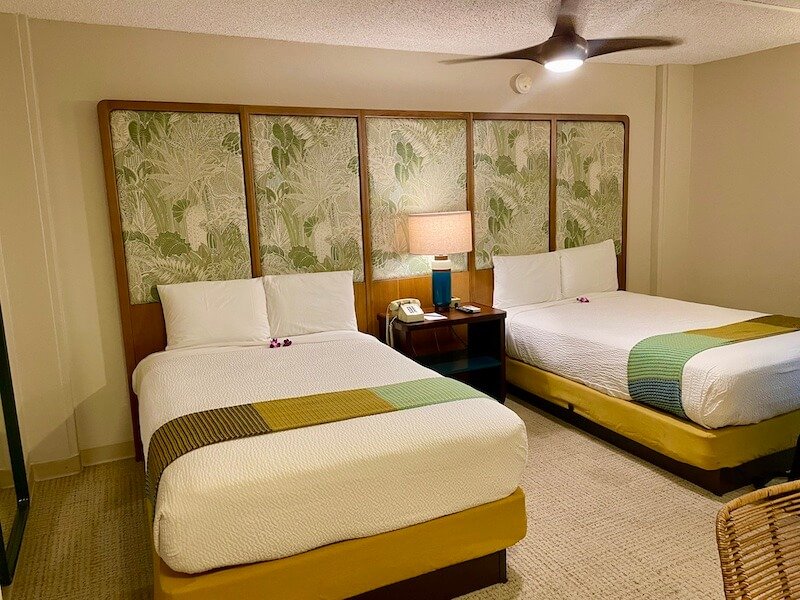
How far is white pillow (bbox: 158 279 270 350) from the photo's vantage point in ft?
11.0

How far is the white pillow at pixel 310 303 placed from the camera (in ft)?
11.8

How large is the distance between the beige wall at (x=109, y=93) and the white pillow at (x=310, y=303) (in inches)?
35.1

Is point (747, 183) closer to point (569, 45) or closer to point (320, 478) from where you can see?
→ point (569, 45)

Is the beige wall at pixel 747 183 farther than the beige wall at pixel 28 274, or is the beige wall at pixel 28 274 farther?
the beige wall at pixel 747 183

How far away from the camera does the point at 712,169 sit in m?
4.92

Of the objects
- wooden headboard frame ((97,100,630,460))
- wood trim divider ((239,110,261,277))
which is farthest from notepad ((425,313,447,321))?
wood trim divider ((239,110,261,277))

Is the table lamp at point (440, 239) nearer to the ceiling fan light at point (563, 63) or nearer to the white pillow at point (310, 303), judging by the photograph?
the white pillow at point (310, 303)

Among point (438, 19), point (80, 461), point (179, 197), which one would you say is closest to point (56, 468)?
point (80, 461)

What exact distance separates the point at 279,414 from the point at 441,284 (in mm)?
2005

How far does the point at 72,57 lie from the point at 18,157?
1.99 feet

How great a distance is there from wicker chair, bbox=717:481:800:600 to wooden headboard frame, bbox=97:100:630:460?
2.93 meters

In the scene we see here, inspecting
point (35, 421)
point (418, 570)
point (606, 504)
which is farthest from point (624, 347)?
point (35, 421)

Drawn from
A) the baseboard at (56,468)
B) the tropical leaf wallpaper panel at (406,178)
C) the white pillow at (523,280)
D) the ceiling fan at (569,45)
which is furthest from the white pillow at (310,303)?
the ceiling fan at (569,45)

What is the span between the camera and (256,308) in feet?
11.5
